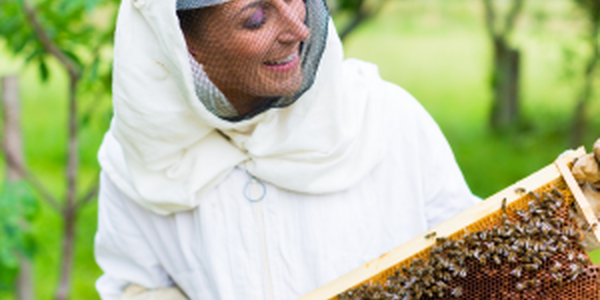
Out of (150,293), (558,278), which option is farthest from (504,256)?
(150,293)

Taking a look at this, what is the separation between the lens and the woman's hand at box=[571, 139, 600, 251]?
5.28ft

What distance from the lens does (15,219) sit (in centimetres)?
339

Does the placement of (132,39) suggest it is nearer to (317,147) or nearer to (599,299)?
(317,147)

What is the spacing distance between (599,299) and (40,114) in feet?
31.4

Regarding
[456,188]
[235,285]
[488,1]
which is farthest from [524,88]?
[235,285]

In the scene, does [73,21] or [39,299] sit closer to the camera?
[73,21]

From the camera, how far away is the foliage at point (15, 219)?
3350 mm

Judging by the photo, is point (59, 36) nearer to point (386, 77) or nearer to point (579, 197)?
point (579, 197)

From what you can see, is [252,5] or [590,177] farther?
[252,5]

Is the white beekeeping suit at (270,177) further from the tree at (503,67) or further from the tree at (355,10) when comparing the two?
the tree at (503,67)

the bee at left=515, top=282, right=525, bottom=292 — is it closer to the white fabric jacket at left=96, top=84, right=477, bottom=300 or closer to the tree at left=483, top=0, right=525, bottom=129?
the white fabric jacket at left=96, top=84, right=477, bottom=300

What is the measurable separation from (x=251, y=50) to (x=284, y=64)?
15cm

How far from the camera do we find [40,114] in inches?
371

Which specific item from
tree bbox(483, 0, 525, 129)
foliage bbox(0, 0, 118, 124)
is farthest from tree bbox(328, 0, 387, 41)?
tree bbox(483, 0, 525, 129)
